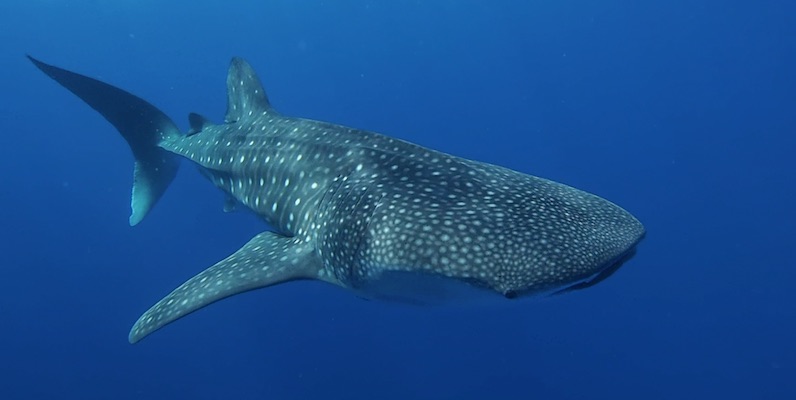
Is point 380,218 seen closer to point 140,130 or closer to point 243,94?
point 243,94

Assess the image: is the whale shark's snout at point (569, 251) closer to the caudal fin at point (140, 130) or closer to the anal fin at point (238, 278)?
the anal fin at point (238, 278)

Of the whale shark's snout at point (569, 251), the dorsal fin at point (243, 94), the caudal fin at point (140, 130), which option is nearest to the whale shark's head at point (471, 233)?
the whale shark's snout at point (569, 251)

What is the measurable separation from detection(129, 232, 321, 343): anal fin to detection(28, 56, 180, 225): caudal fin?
334 centimetres

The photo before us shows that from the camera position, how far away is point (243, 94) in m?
6.88

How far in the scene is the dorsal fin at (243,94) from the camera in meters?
6.70

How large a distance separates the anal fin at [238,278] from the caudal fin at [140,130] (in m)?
3.34

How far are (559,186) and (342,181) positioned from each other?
164 centimetres

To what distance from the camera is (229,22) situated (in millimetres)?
27609

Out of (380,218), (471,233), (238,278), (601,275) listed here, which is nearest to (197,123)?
(238,278)

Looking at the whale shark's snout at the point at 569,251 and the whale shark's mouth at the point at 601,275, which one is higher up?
the whale shark's snout at the point at 569,251

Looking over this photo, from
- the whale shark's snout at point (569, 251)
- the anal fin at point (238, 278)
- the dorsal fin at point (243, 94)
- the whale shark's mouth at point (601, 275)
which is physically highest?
the dorsal fin at point (243, 94)

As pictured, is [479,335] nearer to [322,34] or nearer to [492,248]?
[492,248]

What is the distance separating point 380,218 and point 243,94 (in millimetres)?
3516

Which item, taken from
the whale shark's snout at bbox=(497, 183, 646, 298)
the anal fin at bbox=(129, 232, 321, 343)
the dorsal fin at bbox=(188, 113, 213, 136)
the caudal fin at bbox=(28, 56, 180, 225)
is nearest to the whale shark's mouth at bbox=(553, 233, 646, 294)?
the whale shark's snout at bbox=(497, 183, 646, 298)
